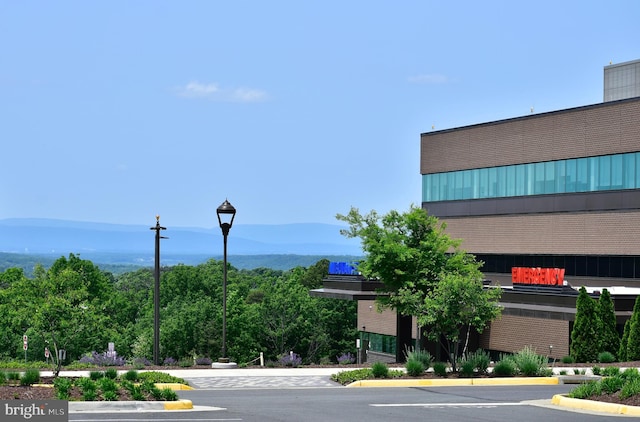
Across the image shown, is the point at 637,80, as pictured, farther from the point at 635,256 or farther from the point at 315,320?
the point at 315,320

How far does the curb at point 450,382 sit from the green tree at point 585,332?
13.1m

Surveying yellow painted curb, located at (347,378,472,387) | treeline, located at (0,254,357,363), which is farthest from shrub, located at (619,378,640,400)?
treeline, located at (0,254,357,363)

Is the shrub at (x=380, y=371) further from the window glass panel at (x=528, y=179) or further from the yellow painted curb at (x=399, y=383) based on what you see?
the window glass panel at (x=528, y=179)

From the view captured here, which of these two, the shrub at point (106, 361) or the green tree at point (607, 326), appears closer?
the shrub at point (106, 361)

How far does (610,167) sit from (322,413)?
3849 centimetres

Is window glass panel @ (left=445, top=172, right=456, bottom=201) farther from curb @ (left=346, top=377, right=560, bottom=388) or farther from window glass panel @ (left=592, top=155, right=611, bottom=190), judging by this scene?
curb @ (left=346, top=377, right=560, bottom=388)

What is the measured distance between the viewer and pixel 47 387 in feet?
86.1

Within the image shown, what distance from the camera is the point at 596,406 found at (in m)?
25.7

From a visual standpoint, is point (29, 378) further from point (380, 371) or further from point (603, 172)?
point (603, 172)

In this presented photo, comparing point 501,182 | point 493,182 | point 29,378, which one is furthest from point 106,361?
point 493,182

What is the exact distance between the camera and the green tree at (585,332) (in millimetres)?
47031

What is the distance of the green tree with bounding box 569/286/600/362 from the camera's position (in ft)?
154

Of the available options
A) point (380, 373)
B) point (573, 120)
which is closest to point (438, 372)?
→ point (380, 373)

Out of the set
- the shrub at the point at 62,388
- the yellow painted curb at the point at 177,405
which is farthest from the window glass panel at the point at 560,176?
the shrub at the point at 62,388
